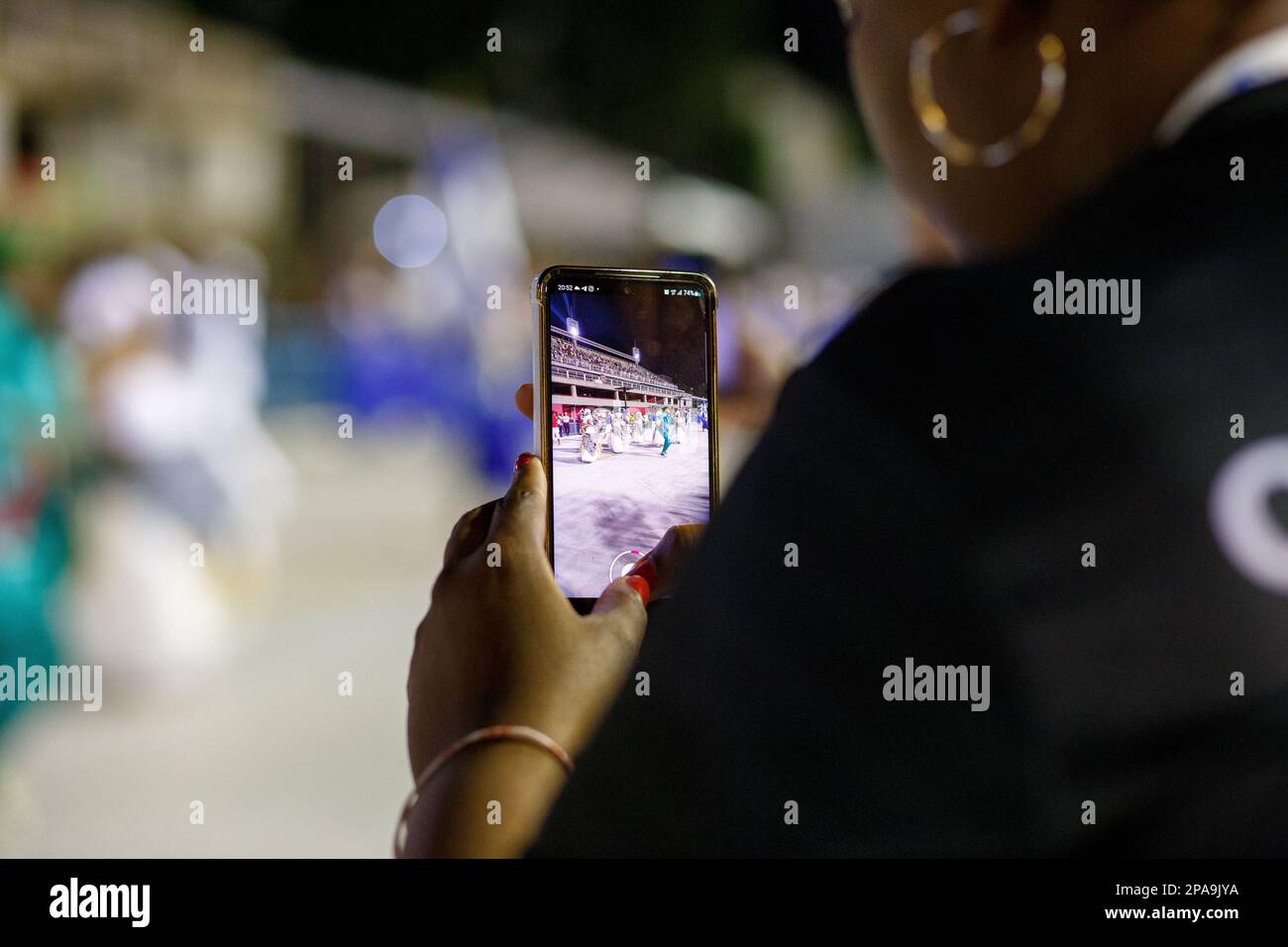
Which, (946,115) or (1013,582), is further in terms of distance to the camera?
(946,115)

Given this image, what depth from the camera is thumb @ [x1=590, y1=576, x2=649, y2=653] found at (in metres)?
0.85

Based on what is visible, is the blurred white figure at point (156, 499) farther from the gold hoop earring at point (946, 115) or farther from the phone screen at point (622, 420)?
the gold hoop earring at point (946, 115)

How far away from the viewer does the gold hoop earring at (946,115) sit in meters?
0.66

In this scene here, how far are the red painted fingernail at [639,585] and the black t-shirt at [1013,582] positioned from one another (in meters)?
0.30

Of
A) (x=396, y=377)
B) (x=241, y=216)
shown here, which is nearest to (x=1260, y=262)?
(x=396, y=377)

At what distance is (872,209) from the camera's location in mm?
14336

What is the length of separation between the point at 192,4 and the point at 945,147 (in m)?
13.5

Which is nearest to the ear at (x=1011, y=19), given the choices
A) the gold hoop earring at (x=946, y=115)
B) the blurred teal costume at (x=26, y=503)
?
the gold hoop earring at (x=946, y=115)

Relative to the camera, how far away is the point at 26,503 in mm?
3379

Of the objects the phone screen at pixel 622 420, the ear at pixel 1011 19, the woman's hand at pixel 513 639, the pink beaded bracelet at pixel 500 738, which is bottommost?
the pink beaded bracelet at pixel 500 738

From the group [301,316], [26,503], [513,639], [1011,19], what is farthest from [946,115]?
[301,316]

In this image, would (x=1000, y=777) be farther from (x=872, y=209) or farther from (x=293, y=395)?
(x=872, y=209)

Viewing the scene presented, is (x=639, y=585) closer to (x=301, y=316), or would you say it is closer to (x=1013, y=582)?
(x=1013, y=582)

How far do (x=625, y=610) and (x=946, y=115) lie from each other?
0.37 m
